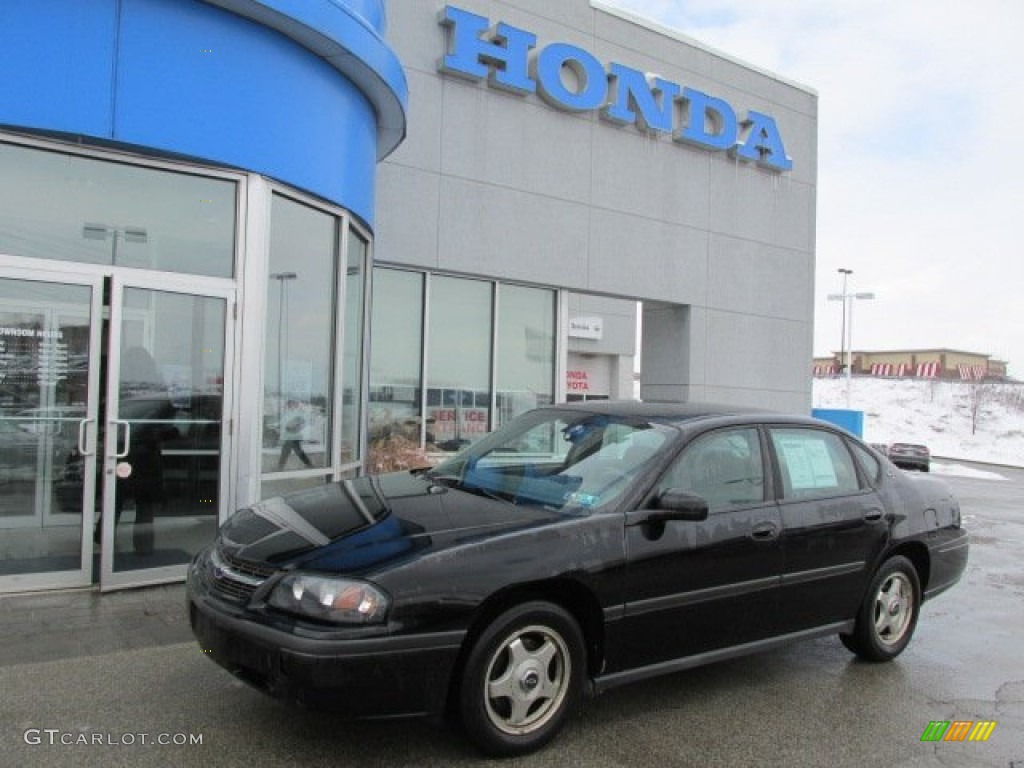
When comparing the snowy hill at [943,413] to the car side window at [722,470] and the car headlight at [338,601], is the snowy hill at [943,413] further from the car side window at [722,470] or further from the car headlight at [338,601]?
the car headlight at [338,601]

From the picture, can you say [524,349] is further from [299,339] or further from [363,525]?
[363,525]

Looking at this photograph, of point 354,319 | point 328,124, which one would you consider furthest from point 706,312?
point 328,124

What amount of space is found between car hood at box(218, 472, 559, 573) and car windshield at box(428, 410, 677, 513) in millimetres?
207

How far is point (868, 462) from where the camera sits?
5.43 m

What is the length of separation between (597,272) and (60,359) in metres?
7.73

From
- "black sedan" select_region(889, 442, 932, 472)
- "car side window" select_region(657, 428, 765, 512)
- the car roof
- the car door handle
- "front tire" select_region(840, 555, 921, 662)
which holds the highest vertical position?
the car roof

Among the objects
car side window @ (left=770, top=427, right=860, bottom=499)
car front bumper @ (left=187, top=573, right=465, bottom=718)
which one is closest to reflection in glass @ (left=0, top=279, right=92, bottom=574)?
car front bumper @ (left=187, top=573, right=465, bottom=718)

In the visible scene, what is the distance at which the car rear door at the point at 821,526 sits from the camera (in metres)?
4.66

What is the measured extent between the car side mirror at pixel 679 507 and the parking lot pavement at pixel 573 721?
1.01 meters

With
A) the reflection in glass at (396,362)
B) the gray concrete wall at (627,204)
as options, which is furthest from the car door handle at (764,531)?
the gray concrete wall at (627,204)

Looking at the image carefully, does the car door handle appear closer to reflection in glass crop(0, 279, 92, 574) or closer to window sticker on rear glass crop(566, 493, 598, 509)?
window sticker on rear glass crop(566, 493, 598, 509)

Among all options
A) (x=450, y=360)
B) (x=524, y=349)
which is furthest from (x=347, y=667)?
(x=524, y=349)

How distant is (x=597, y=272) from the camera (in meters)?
12.2

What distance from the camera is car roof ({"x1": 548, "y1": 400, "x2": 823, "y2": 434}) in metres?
4.75
